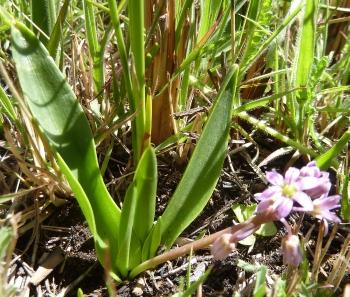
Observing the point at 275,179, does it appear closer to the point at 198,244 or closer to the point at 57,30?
the point at 198,244

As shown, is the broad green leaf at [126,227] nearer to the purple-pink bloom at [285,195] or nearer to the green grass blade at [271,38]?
the purple-pink bloom at [285,195]

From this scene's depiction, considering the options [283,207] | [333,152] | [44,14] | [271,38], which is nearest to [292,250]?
[283,207]

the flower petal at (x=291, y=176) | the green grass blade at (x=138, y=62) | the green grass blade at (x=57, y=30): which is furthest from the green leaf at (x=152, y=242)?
the green grass blade at (x=57, y=30)

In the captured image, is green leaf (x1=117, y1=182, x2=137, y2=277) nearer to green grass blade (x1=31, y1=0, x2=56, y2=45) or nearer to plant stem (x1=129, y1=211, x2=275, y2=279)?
plant stem (x1=129, y1=211, x2=275, y2=279)

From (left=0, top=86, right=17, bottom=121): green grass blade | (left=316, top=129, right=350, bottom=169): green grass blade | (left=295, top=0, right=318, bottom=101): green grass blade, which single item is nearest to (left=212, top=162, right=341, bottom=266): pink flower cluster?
(left=316, top=129, right=350, bottom=169): green grass blade

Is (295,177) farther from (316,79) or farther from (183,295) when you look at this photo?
A: (316,79)

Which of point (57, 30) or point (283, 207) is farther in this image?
point (57, 30)
